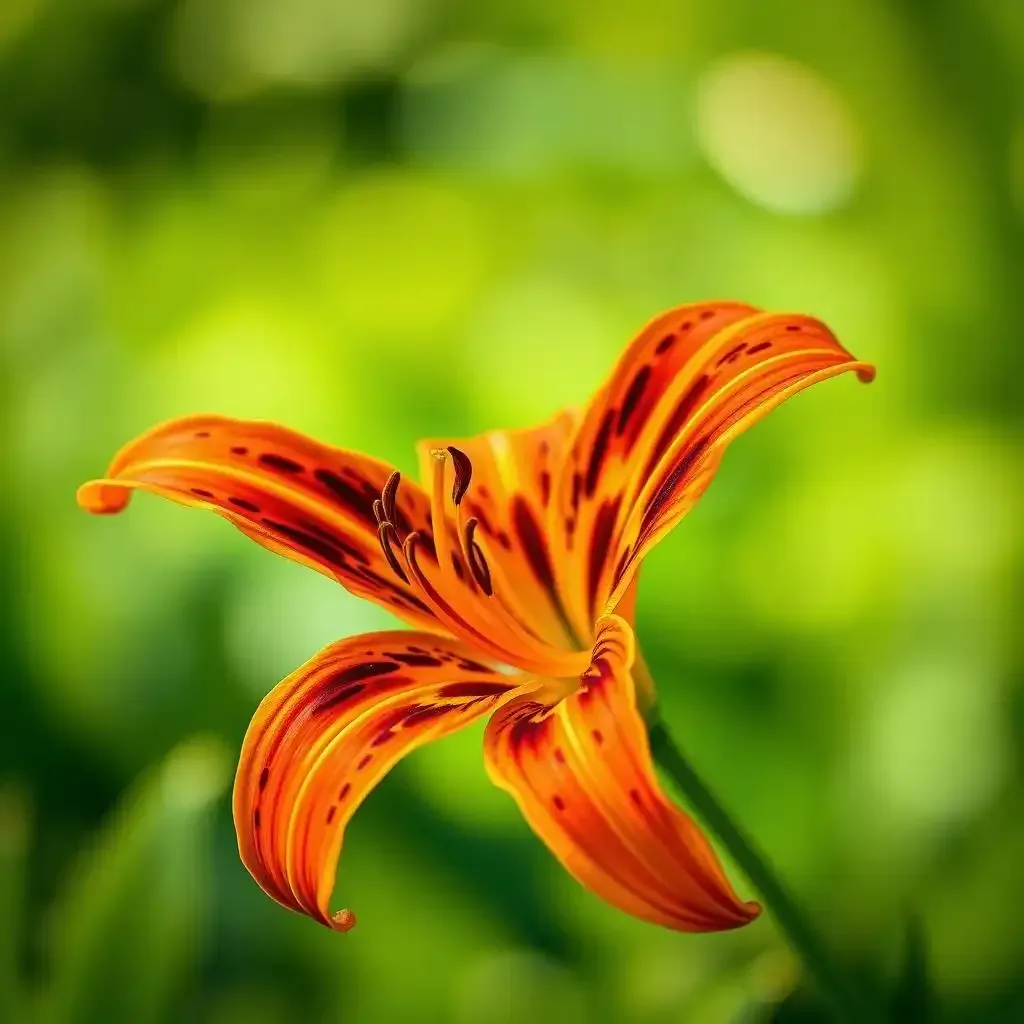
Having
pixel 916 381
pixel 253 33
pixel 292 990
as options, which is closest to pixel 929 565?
pixel 916 381

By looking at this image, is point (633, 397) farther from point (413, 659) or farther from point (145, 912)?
point (145, 912)

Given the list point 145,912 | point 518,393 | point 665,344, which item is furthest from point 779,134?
point 145,912

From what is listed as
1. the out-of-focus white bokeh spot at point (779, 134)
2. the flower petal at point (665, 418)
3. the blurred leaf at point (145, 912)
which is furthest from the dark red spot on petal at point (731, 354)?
the out-of-focus white bokeh spot at point (779, 134)

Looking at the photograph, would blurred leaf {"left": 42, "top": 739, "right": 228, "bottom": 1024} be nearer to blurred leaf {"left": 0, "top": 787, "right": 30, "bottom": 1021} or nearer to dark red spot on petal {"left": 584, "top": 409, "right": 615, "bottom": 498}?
blurred leaf {"left": 0, "top": 787, "right": 30, "bottom": 1021}

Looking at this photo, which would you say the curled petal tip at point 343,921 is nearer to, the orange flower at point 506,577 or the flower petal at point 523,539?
the orange flower at point 506,577

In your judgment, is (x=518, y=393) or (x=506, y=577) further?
(x=518, y=393)

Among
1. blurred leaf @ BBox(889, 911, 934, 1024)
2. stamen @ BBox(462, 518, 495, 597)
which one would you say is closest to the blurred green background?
blurred leaf @ BBox(889, 911, 934, 1024)

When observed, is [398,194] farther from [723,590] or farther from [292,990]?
[292,990]
